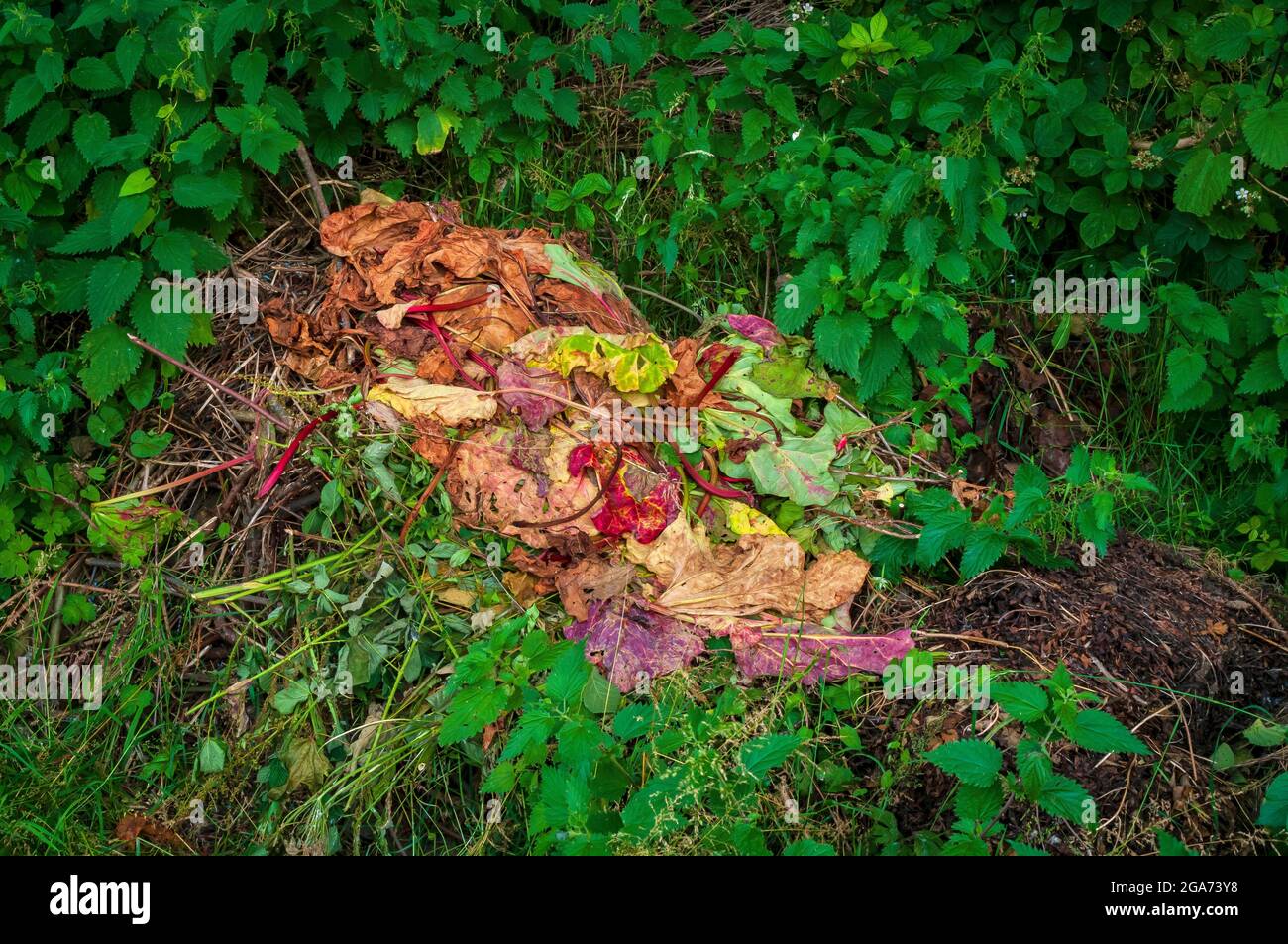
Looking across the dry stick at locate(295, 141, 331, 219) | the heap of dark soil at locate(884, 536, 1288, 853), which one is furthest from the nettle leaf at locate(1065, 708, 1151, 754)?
the dry stick at locate(295, 141, 331, 219)

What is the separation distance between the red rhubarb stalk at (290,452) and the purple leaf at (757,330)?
4.56 ft

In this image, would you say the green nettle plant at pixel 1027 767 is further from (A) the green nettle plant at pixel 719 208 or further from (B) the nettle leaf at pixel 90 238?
(B) the nettle leaf at pixel 90 238

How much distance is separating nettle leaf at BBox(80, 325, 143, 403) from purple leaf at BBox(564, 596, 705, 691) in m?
1.70

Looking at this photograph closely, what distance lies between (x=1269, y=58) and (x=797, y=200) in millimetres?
1716

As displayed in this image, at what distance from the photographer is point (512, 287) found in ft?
12.0

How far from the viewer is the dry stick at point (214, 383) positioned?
343 cm

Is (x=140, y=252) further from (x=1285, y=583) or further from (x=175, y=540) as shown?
(x=1285, y=583)

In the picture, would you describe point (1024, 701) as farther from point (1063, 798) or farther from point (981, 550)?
point (981, 550)

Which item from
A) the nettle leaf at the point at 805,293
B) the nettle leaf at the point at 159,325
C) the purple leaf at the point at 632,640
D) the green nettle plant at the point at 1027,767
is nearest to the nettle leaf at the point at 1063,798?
the green nettle plant at the point at 1027,767

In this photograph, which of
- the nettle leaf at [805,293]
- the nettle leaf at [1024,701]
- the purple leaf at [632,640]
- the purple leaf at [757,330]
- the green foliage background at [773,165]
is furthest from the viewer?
the purple leaf at [757,330]

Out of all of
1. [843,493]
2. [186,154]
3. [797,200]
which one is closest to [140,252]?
[186,154]

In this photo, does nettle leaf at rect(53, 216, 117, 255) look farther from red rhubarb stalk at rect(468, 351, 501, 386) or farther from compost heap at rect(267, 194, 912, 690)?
red rhubarb stalk at rect(468, 351, 501, 386)

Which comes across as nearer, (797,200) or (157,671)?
(157,671)

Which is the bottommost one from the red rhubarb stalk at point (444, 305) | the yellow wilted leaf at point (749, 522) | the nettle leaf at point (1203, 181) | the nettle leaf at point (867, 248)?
the yellow wilted leaf at point (749, 522)
